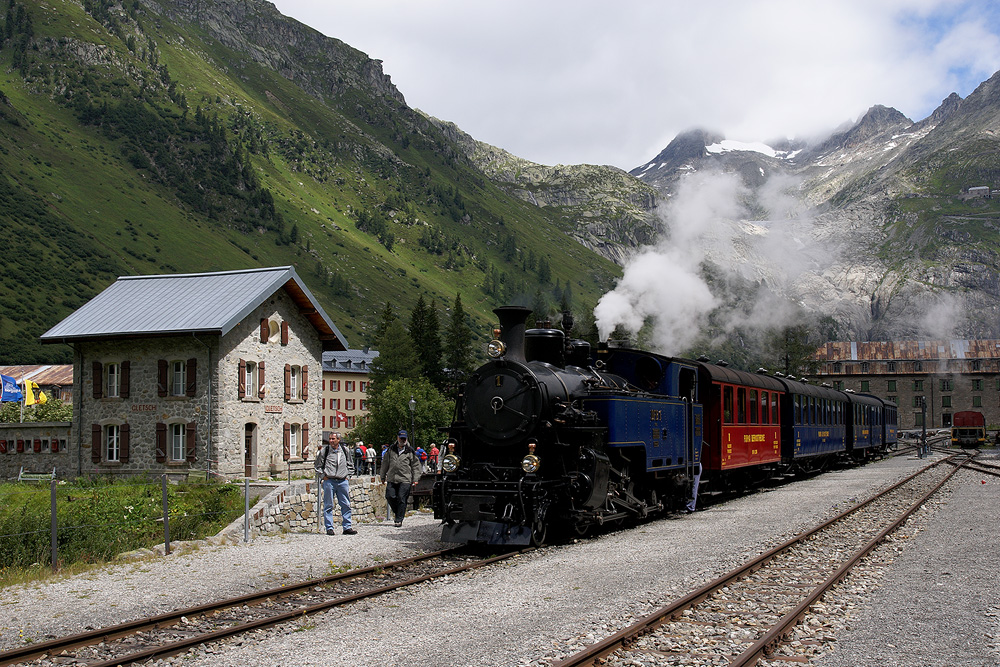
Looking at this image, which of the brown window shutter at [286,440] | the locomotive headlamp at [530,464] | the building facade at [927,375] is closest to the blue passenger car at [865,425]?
the brown window shutter at [286,440]

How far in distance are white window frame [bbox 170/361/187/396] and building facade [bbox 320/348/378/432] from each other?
58.6m

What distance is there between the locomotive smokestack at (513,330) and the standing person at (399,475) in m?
3.67

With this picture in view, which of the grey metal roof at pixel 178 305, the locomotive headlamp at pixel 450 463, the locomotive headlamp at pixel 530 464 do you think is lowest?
the locomotive headlamp at pixel 450 463

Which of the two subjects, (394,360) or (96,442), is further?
(394,360)

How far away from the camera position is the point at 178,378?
105 feet

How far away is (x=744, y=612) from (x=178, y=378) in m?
27.1

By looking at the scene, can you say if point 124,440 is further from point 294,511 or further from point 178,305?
point 294,511

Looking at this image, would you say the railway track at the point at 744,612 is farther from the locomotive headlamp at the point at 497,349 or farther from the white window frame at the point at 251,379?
the white window frame at the point at 251,379

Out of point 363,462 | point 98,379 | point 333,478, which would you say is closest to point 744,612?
point 333,478

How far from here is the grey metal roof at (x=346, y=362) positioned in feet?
310

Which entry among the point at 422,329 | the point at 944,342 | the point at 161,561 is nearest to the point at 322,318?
the point at 161,561

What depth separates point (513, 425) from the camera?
1433cm

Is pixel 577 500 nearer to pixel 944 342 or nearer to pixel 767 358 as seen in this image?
pixel 767 358

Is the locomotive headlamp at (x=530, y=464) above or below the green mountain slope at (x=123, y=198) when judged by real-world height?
below
